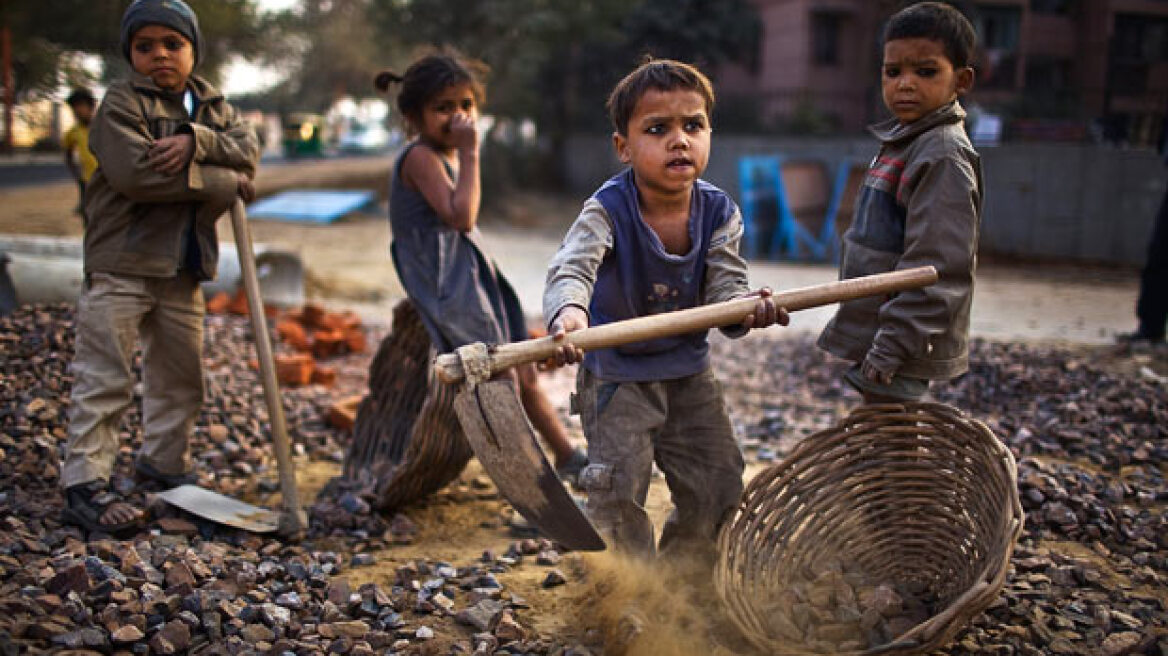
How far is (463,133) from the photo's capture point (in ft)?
11.8

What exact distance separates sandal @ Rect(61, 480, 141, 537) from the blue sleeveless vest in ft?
5.64

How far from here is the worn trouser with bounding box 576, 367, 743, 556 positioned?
271 cm

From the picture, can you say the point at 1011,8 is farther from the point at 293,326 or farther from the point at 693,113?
the point at 693,113

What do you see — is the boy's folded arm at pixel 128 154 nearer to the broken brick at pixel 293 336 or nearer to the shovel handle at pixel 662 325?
the shovel handle at pixel 662 325

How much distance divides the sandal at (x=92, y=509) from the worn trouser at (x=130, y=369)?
0.11 feet

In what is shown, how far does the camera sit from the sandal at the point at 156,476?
3.60 m

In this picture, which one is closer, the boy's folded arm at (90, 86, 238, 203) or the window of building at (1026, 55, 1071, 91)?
the boy's folded arm at (90, 86, 238, 203)

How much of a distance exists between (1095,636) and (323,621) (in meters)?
2.21

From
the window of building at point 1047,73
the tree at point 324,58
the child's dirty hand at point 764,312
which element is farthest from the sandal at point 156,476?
the tree at point 324,58

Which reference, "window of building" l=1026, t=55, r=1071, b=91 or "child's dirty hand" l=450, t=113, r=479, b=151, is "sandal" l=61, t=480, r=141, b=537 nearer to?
"child's dirty hand" l=450, t=113, r=479, b=151

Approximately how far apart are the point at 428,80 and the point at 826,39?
18.1 metres

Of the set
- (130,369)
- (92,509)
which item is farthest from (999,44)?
(92,509)

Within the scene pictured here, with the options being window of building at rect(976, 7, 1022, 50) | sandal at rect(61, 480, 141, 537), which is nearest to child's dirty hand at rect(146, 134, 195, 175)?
sandal at rect(61, 480, 141, 537)

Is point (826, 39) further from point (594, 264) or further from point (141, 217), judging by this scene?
point (594, 264)
